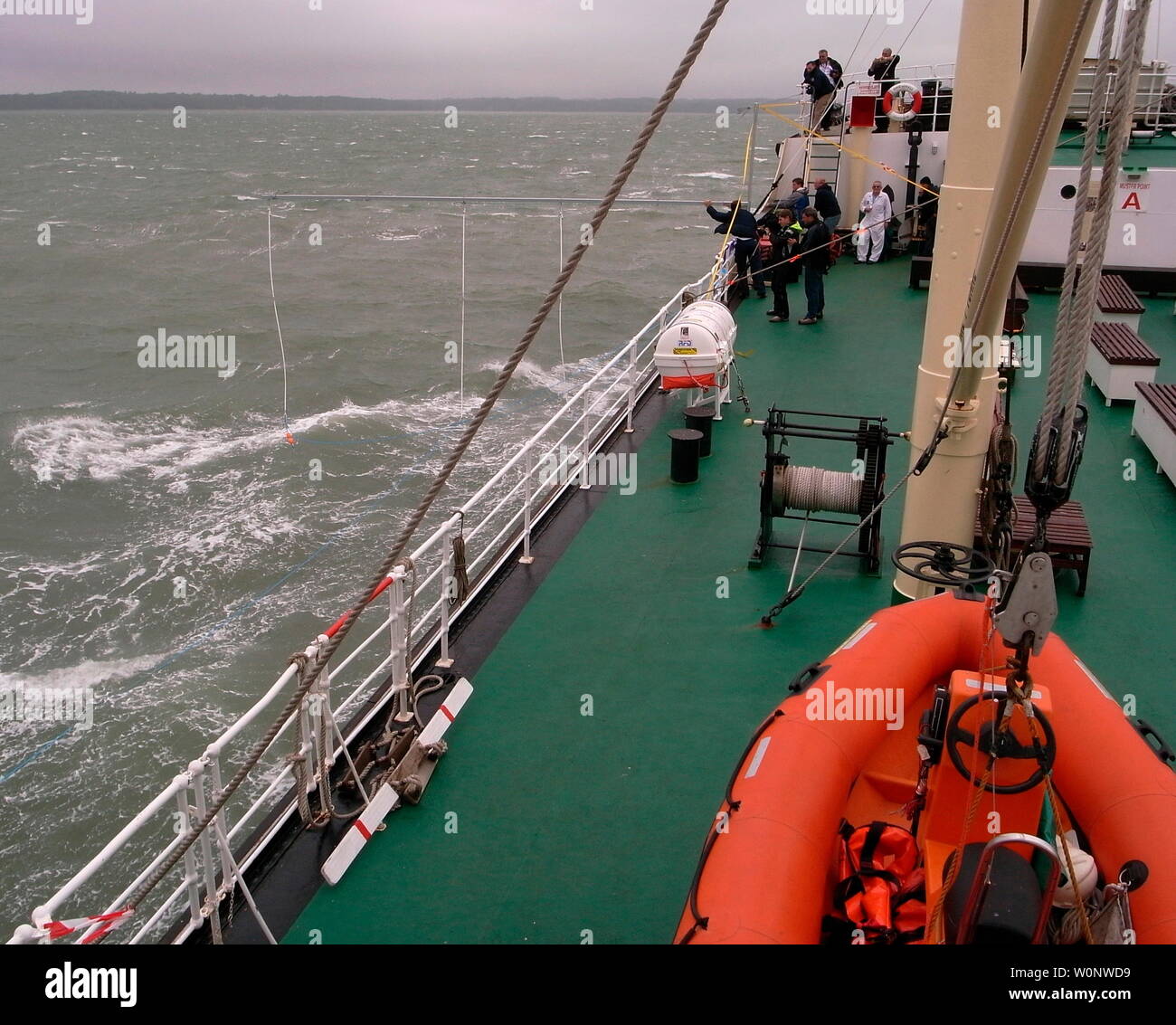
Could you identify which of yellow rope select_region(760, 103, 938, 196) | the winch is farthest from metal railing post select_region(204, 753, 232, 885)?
yellow rope select_region(760, 103, 938, 196)

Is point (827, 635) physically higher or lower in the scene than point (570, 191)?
lower

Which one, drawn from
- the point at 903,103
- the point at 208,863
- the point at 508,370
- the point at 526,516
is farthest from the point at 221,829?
the point at 903,103

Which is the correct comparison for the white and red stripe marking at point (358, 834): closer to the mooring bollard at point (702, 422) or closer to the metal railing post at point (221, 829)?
the metal railing post at point (221, 829)

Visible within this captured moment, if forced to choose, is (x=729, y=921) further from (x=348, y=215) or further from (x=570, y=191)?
(x=570, y=191)

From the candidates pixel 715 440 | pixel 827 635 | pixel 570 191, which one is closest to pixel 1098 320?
pixel 715 440

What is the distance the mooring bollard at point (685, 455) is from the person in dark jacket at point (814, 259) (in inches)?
166

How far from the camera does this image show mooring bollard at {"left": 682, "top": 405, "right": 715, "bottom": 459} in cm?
938

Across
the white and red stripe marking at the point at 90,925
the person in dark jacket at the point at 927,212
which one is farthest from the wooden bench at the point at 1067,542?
the person in dark jacket at the point at 927,212

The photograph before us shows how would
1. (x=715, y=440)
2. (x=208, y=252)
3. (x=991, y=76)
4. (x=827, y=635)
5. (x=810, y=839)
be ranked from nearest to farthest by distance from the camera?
(x=810, y=839)
(x=991, y=76)
(x=827, y=635)
(x=715, y=440)
(x=208, y=252)

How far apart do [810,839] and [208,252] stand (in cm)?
3780

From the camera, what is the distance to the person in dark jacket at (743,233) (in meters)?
13.1

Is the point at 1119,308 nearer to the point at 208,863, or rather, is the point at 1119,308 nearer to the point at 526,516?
the point at 526,516

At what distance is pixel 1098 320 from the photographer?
1198 cm
